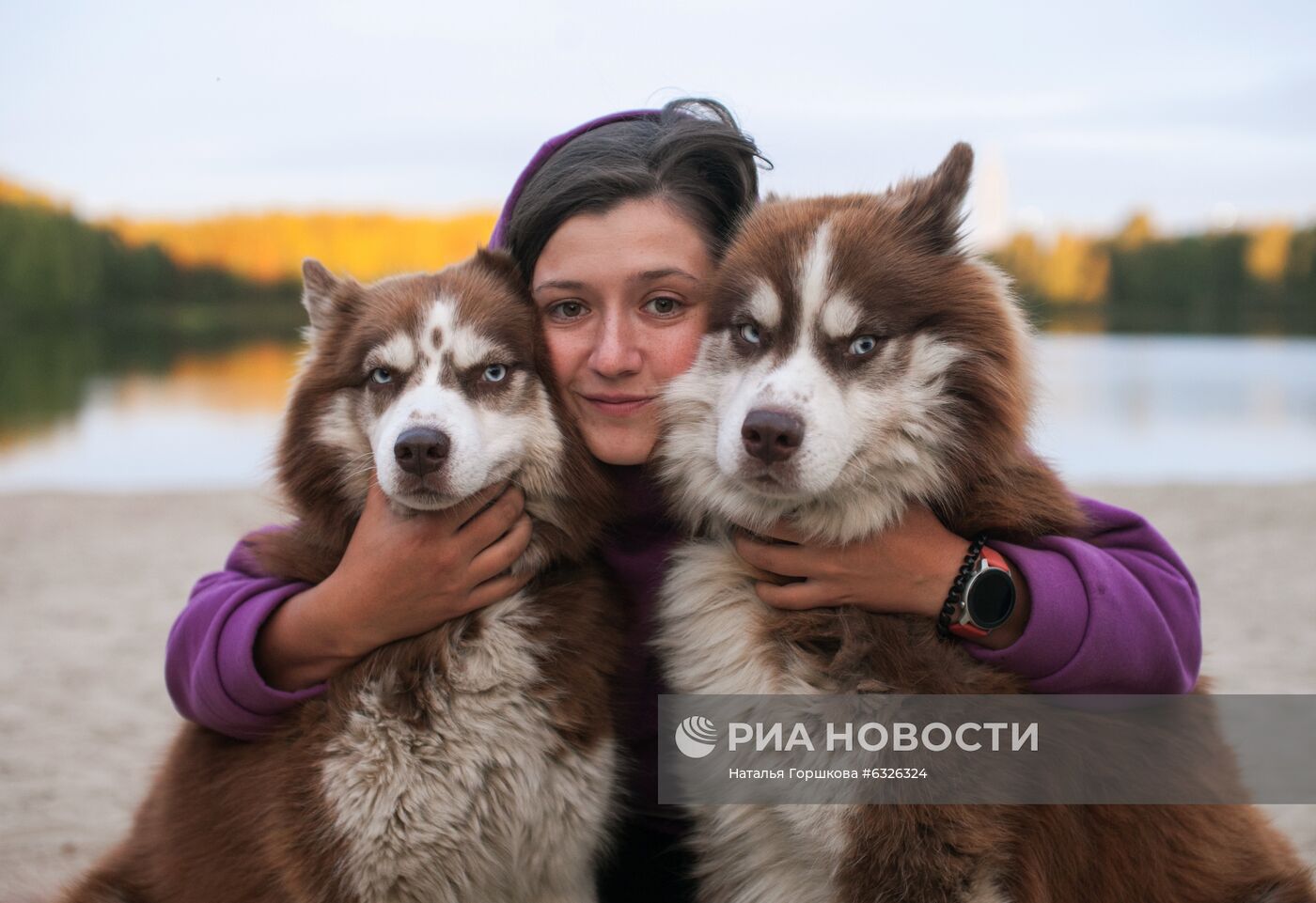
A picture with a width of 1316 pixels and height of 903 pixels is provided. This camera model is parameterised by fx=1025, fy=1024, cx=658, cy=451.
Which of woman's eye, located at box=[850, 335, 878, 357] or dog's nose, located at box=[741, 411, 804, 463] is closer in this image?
dog's nose, located at box=[741, 411, 804, 463]

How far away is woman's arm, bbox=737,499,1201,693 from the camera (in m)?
2.56

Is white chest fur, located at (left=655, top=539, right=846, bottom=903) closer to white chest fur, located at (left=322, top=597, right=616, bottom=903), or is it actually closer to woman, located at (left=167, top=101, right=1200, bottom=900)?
woman, located at (left=167, top=101, right=1200, bottom=900)

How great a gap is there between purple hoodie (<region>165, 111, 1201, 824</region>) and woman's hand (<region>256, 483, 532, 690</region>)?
0.33 feet

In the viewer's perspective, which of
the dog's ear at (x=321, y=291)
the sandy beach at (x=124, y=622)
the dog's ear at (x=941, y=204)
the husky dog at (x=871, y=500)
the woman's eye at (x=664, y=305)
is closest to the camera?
the husky dog at (x=871, y=500)

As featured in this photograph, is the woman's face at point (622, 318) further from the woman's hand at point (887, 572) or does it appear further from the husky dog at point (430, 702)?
the woman's hand at point (887, 572)

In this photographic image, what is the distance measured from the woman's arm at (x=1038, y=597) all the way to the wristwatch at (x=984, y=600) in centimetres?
5

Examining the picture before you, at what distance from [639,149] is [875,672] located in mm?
1830

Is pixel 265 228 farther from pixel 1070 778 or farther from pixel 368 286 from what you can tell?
pixel 1070 778

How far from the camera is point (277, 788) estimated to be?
8.66 ft

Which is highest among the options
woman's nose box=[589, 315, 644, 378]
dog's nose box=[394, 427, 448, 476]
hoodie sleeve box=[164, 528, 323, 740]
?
woman's nose box=[589, 315, 644, 378]

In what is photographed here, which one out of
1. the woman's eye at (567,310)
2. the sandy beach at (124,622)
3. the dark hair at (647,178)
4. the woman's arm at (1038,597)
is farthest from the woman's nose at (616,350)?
the sandy beach at (124,622)

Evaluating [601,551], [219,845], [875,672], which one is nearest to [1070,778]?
[875,672]

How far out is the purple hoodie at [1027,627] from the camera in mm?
2572

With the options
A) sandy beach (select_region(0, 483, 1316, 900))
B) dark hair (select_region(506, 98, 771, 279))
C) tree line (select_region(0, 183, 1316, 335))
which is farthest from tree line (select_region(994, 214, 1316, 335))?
dark hair (select_region(506, 98, 771, 279))
